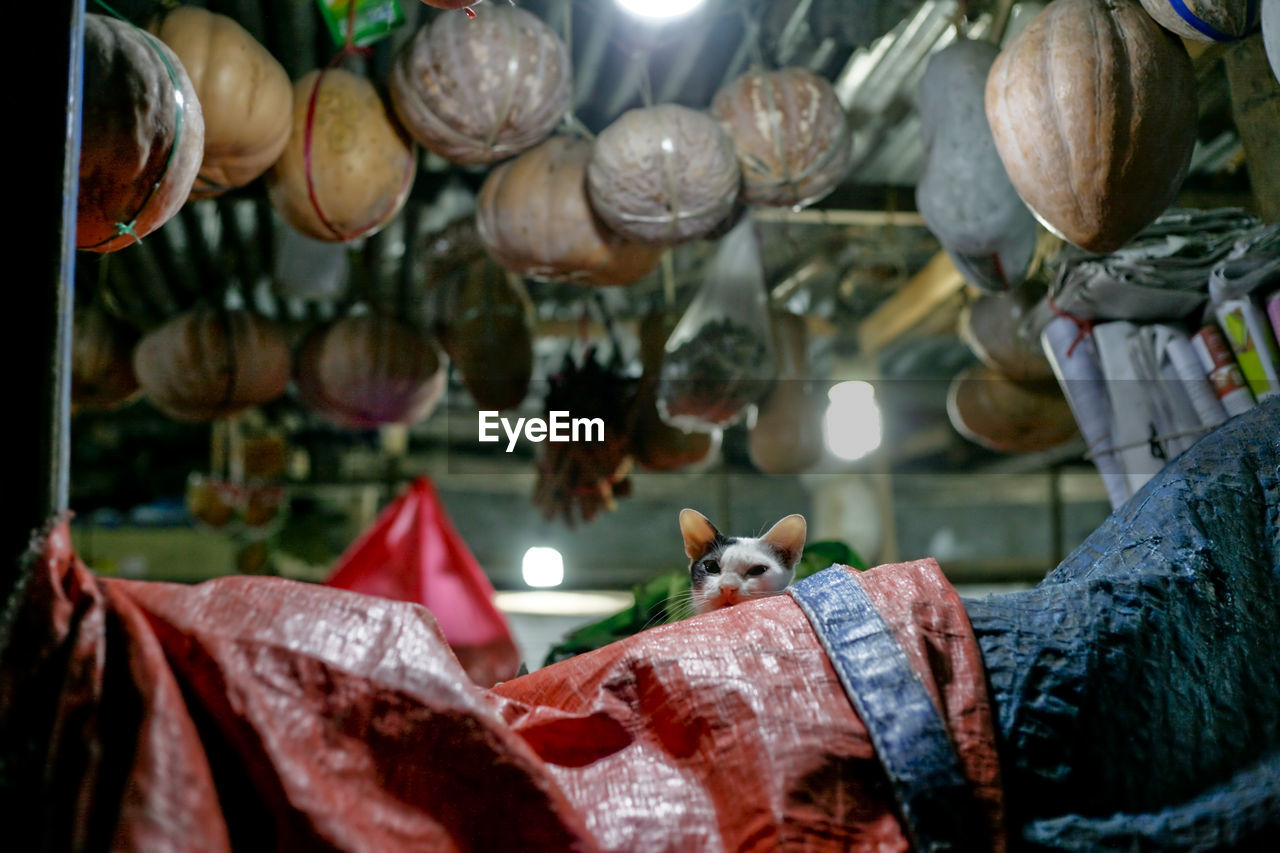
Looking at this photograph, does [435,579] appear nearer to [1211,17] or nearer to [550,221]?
[550,221]

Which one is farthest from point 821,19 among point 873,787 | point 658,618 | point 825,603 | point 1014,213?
point 873,787

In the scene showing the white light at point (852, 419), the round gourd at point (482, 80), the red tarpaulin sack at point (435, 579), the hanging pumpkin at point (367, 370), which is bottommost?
the red tarpaulin sack at point (435, 579)

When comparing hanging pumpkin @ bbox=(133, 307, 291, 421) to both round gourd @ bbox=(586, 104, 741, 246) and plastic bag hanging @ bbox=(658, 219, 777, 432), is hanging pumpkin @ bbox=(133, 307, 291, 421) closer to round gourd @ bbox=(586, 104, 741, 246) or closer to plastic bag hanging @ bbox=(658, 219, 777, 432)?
plastic bag hanging @ bbox=(658, 219, 777, 432)

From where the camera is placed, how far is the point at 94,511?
8273 millimetres

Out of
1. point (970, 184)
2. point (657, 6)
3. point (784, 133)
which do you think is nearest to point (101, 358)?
point (657, 6)

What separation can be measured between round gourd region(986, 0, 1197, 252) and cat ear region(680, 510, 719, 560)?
109cm

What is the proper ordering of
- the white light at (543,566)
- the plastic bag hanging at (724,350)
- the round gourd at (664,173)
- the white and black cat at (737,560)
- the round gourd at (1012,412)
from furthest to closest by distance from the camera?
the round gourd at (1012,412)
the plastic bag hanging at (724,350)
the round gourd at (664,173)
the white light at (543,566)
the white and black cat at (737,560)

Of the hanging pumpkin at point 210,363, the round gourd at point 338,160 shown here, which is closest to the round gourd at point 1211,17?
the round gourd at point 338,160

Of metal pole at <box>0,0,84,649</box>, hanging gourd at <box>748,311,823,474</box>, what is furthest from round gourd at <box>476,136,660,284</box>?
metal pole at <box>0,0,84,649</box>

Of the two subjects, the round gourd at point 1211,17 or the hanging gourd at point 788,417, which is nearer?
the round gourd at point 1211,17

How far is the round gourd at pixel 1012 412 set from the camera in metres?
3.89

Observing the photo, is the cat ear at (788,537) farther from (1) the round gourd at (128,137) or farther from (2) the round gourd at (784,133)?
(2) the round gourd at (784,133)

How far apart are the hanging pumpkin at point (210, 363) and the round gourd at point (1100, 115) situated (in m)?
3.19

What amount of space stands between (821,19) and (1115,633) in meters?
2.59
